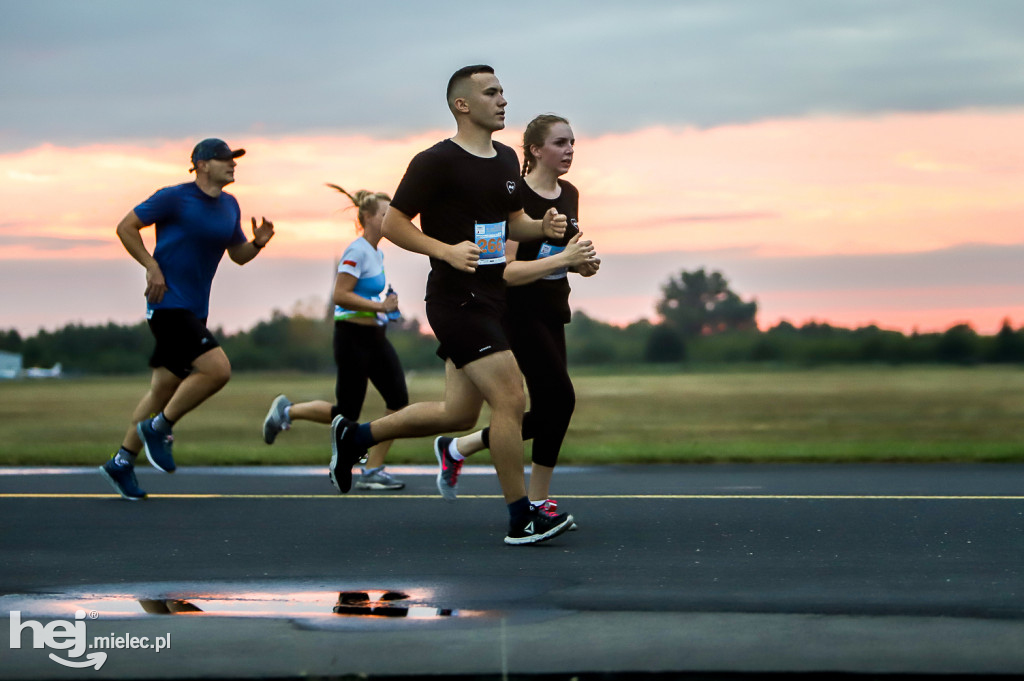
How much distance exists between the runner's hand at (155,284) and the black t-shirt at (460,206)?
2668mm

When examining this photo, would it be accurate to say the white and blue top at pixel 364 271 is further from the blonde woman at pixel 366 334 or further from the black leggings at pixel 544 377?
the black leggings at pixel 544 377

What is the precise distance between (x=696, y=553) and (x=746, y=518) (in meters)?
1.39

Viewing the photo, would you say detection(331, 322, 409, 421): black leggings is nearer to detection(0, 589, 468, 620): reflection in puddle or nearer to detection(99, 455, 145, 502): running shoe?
detection(99, 455, 145, 502): running shoe

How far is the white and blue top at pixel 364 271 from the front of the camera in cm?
880

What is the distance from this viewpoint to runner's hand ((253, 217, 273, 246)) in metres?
8.64

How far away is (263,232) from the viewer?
8688mm

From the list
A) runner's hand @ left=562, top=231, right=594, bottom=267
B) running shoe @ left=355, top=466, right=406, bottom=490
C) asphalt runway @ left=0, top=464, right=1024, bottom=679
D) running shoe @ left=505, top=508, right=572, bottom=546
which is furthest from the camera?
running shoe @ left=355, top=466, right=406, bottom=490

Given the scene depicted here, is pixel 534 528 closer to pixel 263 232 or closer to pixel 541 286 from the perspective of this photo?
pixel 541 286

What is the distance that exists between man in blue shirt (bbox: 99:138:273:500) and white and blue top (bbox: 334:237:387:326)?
2.63ft

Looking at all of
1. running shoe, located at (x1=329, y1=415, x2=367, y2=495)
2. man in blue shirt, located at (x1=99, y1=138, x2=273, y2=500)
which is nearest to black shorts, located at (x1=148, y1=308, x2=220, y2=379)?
man in blue shirt, located at (x1=99, y1=138, x2=273, y2=500)

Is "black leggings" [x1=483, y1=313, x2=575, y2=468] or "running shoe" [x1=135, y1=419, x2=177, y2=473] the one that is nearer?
"black leggings" [x1=483, y1=313, x2=575, y2=468]

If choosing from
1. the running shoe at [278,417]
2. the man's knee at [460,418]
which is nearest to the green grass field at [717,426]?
the running shoe at [278,417]

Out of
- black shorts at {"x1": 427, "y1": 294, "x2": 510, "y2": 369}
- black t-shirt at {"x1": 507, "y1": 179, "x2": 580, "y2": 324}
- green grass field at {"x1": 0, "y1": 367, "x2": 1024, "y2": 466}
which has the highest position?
black t-shirt at {"x1": 507, "y1": 179, "x2": 580, "y2": 324}

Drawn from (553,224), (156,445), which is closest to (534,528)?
(553,224)
